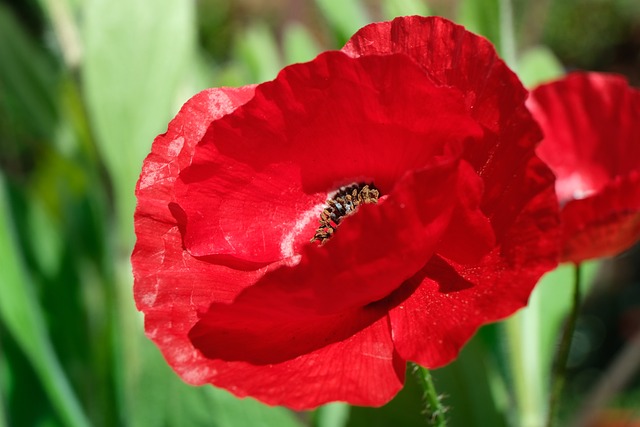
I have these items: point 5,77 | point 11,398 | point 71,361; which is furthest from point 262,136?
point 5,77

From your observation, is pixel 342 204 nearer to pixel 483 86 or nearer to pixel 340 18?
pixel 483 86

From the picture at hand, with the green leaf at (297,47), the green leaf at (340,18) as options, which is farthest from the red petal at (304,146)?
the green leaf at (297,47)

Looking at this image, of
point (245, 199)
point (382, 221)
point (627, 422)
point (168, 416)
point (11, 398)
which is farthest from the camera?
point (627, 422)

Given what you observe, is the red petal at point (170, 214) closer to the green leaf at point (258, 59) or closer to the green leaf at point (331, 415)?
the green leaf at point (331, 415)

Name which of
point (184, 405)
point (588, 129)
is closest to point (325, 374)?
point (184, 405)

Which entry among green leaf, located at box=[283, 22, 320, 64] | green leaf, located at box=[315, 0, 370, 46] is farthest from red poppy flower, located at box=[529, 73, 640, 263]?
green leaf, located at box=[283, 22, 320, 64]

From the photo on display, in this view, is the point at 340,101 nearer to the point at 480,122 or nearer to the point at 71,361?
the point at 480,122
